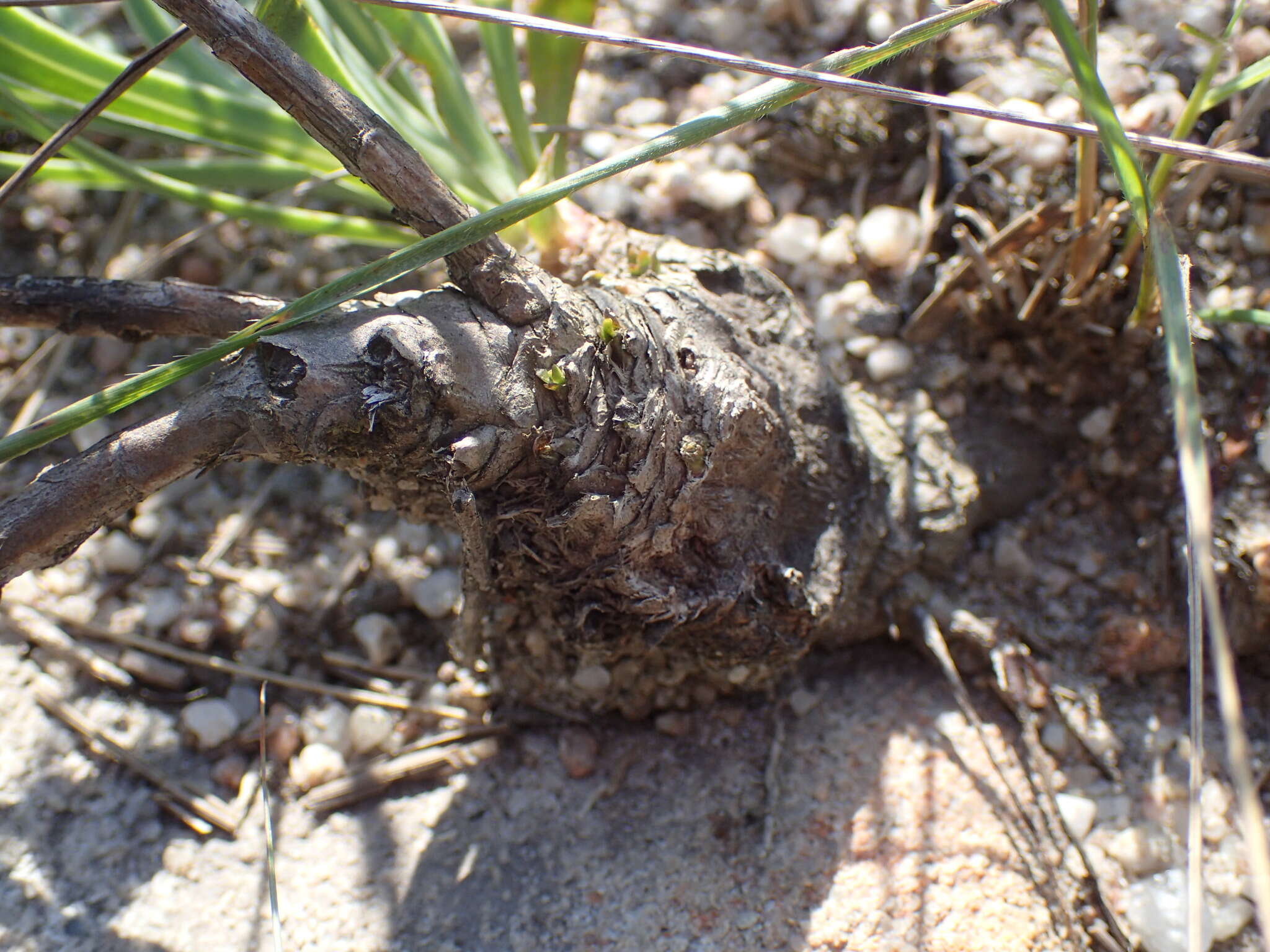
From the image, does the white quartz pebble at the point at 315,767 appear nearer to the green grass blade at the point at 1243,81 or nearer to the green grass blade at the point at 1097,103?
the green grass blade at the point at 1097,103

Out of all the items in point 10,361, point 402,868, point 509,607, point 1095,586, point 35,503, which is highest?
point 10,361

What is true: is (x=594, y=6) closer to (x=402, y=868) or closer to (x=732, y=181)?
(x=732, y=181)

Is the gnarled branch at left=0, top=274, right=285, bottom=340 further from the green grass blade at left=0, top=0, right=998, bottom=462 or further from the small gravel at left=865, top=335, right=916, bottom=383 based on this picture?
the small gravel at left=865, top=335, right=916, bottom=383

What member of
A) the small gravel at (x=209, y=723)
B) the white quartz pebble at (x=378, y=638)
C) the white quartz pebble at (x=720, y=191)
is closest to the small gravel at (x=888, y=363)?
A: the white quartz pebble at (x=720, y=191)

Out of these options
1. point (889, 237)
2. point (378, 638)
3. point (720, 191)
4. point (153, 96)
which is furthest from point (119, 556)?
point (889, 237)

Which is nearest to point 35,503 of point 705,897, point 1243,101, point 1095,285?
point 705,897

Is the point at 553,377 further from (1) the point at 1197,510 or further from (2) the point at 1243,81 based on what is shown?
(2) the point at 1243,81

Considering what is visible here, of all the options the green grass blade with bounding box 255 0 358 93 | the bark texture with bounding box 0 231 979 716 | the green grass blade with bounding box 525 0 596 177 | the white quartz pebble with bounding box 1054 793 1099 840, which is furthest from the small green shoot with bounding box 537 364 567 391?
the white quartz pebble with bounding box 1054 793 1099 840
